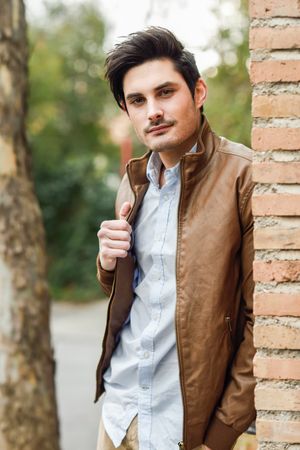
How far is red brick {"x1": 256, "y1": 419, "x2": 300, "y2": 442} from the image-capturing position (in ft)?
7.87

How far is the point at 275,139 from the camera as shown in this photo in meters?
2.37

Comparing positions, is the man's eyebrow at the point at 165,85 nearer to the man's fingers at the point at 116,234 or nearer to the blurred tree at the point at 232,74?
the man's fingers at the point at 116,234

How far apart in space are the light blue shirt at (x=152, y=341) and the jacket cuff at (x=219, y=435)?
107 mm

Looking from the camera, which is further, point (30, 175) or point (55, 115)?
point (55, 115)

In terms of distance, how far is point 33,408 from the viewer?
6.20 metres

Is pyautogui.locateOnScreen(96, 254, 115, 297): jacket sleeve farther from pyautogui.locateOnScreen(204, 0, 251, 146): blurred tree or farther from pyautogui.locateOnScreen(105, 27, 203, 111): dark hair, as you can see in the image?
pyautogui.locateOnScreen(204, 0, 251, 146): blurred tree

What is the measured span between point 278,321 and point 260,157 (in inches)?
18.6

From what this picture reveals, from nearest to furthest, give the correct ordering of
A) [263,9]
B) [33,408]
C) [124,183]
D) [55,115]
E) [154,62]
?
[263,9] → [154,62] → [124,183] → [33,408] → [55,115]

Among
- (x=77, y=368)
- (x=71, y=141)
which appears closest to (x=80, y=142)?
(x=71, y=141)

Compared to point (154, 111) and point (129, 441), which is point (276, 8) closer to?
point (154, 111)

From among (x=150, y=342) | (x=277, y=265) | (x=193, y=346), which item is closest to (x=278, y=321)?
(x=277, y=265)

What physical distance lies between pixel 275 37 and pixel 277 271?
0.66m

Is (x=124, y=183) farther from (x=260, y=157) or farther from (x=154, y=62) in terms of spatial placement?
(x=260, y=157)

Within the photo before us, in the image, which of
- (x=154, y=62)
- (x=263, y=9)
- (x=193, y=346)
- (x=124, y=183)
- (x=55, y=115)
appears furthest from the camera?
(x=55, y=115)
